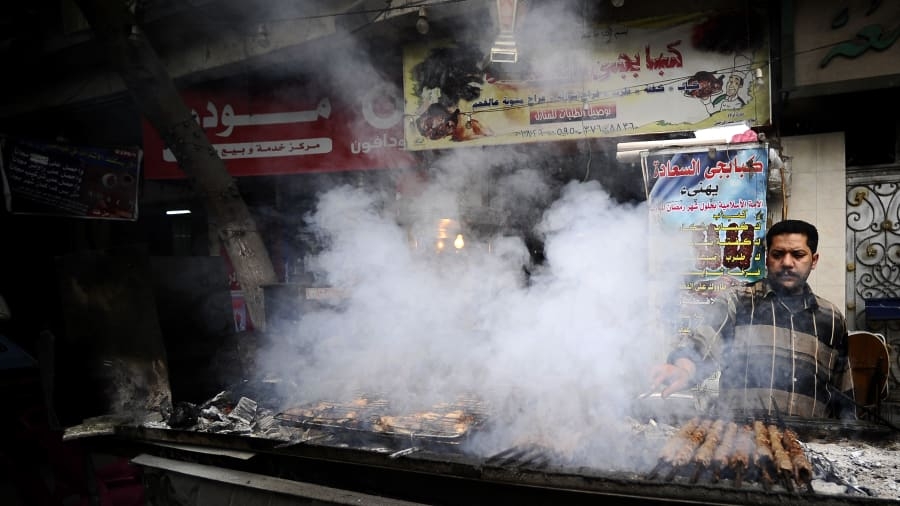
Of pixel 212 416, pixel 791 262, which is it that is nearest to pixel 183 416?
pixel 212 416

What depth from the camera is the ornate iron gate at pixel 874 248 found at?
16.4 feet

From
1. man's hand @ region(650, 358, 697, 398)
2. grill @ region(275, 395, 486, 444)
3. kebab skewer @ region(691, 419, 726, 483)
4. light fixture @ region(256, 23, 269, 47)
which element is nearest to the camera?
kebab skewer @ region(691, 419, 726, 483)

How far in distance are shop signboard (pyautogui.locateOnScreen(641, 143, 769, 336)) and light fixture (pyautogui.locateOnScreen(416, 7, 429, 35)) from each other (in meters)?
2.74

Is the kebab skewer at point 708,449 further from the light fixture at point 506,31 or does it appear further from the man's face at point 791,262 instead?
the light fixture at point 506,31

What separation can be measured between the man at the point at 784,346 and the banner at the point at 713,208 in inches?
59.8

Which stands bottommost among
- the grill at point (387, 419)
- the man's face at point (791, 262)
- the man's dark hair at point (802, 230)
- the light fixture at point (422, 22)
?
the grill at point (387, 419)

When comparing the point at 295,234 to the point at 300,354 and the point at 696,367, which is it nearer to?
the point at 300,354

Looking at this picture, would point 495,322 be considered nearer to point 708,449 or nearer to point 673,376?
point 673,376

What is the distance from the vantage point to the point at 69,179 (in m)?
6.98

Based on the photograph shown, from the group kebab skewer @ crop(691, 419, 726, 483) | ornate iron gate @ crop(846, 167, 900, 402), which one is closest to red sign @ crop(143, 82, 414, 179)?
kebab skewer @ crop(691, 419, 726, 483)

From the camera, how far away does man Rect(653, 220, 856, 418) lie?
3234 mm

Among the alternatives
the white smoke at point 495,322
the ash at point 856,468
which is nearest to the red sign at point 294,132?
the white smoke at point 495,322

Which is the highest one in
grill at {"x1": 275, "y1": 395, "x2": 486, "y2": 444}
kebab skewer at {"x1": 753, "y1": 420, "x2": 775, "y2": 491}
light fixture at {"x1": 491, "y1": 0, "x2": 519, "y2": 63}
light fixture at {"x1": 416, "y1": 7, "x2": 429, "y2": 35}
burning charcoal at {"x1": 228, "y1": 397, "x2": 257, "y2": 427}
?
light fixture at {"x1": 416, "y1": 7, "x2": 429, "y2": 35}

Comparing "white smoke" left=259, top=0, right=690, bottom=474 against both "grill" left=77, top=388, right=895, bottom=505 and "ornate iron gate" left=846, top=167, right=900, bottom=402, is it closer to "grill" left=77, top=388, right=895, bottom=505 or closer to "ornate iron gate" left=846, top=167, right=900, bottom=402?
"grill" left=77, top=388, right=895, bottom=505
